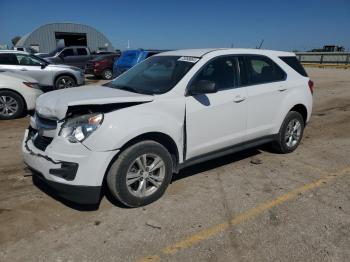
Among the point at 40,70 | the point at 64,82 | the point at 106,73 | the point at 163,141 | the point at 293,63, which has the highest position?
the point at 293,63

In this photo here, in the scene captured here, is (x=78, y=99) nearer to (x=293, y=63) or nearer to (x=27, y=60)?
(x=293, y=63)

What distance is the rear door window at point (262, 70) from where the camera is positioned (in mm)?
4719

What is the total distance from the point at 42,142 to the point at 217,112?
2.09 meters

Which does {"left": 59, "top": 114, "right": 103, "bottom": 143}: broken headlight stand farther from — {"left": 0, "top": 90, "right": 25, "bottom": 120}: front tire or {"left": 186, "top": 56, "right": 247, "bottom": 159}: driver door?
{"left": 0, "top": 90, "right": 25, "bottom": 120}: front tire

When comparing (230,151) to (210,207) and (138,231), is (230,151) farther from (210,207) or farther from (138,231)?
(138,231)

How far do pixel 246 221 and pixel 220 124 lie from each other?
1312 mm

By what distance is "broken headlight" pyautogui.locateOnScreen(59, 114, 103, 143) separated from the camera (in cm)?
323

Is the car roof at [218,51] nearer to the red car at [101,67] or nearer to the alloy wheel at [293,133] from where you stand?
the alloy wheel at [293,133]

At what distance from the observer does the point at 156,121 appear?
358 cm

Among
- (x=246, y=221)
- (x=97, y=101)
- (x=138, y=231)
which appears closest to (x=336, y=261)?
(x=246, y=221)

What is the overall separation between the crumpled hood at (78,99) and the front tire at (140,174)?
20.3 inches

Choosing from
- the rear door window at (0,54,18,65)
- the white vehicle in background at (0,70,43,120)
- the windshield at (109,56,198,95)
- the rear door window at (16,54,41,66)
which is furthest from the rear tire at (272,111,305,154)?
the rear door window at (0,54,18,65)

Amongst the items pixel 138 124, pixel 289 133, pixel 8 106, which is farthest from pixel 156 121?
pixel 8 106

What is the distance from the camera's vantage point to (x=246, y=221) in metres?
3.47
